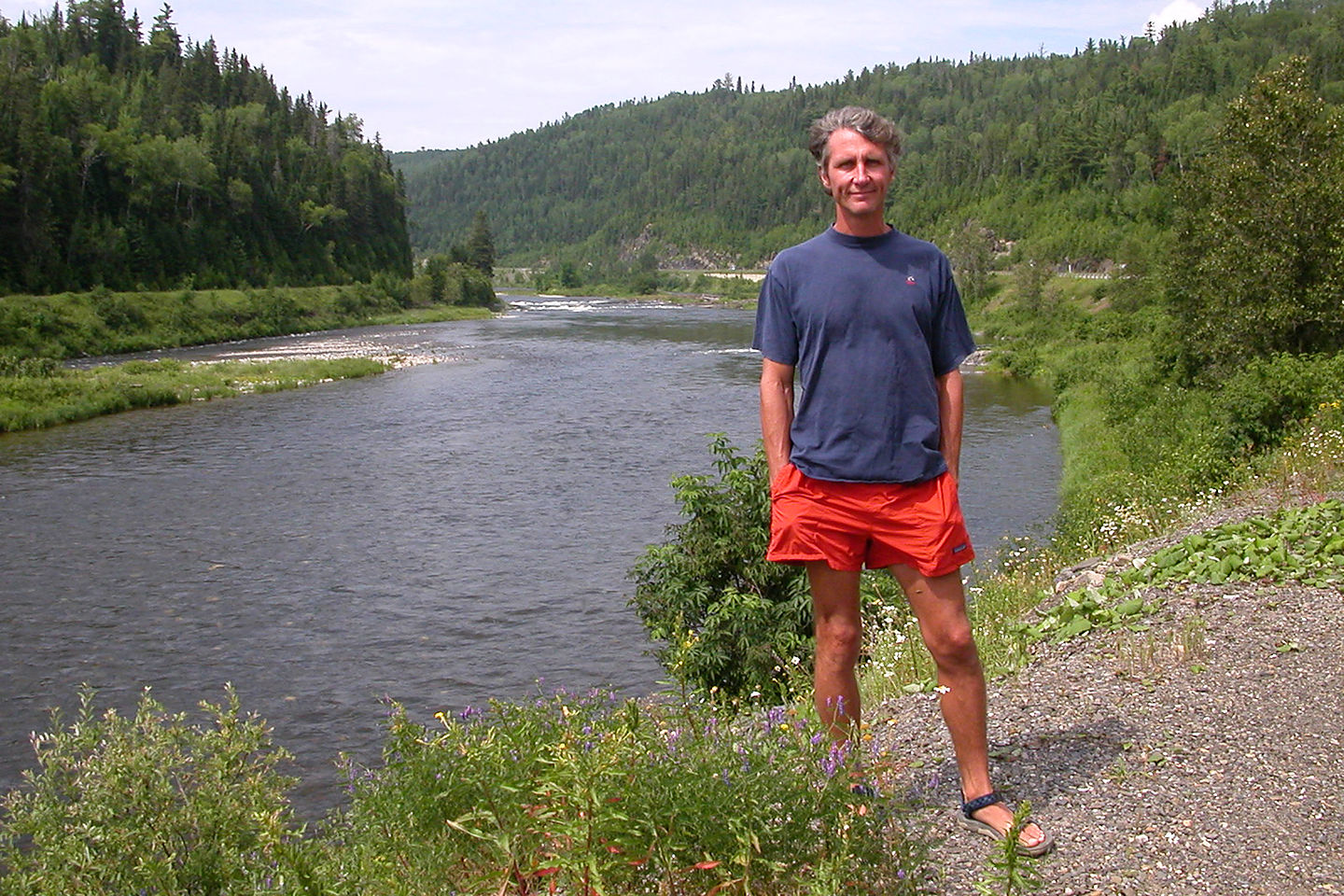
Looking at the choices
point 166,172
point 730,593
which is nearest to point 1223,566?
point 730,593

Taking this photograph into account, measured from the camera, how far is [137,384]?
41594 millimetres

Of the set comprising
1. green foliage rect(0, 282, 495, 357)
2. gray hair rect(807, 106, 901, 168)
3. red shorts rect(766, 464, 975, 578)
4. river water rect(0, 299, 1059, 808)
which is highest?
gray hair rect(807, 106, 901, 168)

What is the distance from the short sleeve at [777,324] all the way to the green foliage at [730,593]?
256 inches

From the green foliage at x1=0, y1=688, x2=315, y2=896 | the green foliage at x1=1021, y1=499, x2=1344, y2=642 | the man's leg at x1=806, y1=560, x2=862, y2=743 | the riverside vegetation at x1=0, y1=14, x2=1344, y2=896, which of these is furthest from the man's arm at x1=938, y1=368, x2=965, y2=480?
the green foliage at x1=1021, y1=499, x2=1344, y2=642

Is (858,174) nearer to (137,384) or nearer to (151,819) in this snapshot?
(151,819)

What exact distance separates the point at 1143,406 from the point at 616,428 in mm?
14157

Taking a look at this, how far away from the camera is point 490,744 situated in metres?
3.92

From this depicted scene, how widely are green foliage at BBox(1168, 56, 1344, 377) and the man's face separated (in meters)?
20.5

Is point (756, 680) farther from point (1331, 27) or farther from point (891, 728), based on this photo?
point (1331, 27)

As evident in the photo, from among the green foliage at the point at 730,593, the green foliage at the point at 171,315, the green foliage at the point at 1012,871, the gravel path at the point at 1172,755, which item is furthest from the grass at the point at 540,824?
the green foliage at the point at 171,315

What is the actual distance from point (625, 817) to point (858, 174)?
2442 mm

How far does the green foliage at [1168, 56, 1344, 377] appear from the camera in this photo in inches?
897

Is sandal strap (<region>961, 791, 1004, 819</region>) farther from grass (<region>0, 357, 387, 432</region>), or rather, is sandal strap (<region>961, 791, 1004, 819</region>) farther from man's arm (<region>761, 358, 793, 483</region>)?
grass (<region>0, 357, 387, 432</region>)

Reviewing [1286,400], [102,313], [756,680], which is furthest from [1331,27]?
[756,680]
